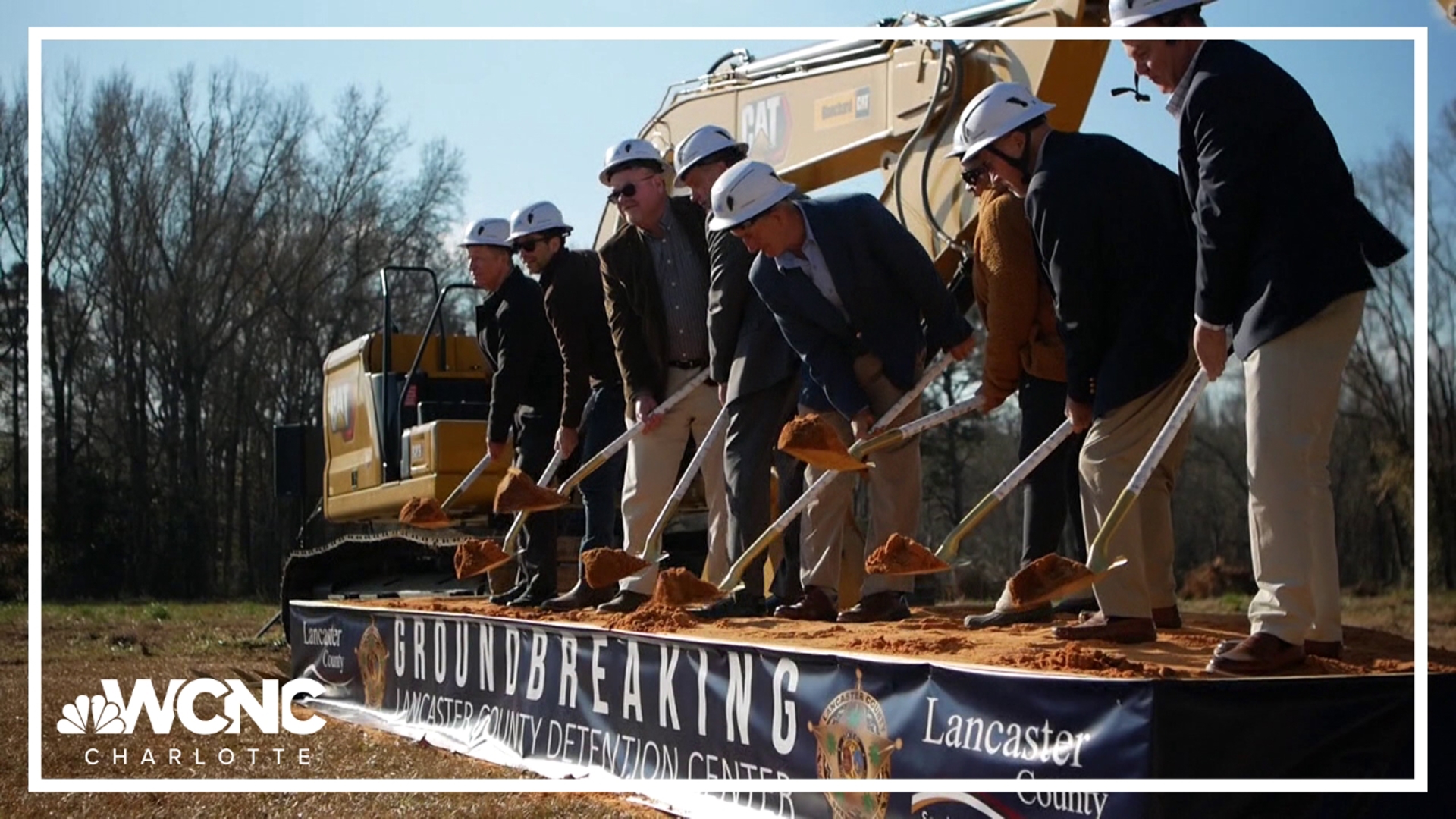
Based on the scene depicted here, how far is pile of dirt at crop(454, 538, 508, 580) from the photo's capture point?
28.0ft

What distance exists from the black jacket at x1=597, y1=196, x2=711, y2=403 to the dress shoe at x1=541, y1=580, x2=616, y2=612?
3.28 ft

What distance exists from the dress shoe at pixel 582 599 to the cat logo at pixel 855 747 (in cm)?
316

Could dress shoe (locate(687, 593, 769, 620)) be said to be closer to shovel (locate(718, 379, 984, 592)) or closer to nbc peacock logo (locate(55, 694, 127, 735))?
shovel (locate(718, 379, 984, 592))

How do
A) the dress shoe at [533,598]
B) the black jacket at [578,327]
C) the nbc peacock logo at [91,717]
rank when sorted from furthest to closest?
the nbc peacock logo at [91,717] → the dress shoe at [533,598] → the black jacket at [578,327]

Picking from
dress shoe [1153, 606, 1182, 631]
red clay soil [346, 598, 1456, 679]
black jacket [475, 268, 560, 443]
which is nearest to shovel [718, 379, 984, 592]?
red clay soil [346, 598, 1456, 679]

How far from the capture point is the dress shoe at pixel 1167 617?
5.77 metres

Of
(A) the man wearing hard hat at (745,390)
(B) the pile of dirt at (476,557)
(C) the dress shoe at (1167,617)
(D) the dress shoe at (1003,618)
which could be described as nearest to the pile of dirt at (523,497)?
(B) the pile of dirt at (476,557)

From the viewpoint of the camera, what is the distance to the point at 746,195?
649 cm

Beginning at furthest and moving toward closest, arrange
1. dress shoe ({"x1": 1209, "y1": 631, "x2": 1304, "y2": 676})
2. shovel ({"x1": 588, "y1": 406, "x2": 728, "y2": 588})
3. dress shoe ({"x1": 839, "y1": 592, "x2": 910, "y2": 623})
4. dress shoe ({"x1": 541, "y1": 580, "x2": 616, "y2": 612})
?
dress shoe ({"x1": 541, "y1": 580, "x2": 616, "y2": 612}), shovel ({"x1": 588, "y1": 406, "x2": 728, "y2": 588}), dress shoe ({"x1": 839, "y1": 592, "x2": 910, "y2": 623}), dress shoe ({"x1": 1209, "y1": 631, "x2": 1304, "y2": 676})

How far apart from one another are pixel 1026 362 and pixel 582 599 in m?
2.94

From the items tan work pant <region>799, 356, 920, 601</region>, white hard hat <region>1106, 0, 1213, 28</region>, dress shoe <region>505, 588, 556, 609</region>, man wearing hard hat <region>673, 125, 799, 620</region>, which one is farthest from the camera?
dress shoe <region>505, 588, 556, 609</region>

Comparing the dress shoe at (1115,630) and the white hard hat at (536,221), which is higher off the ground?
the white hard hat at (536,221)

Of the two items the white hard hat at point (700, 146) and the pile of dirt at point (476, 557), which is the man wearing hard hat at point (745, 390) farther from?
the pile of dirt at point (476, 557)

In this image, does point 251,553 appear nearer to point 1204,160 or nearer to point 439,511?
point 439,511
